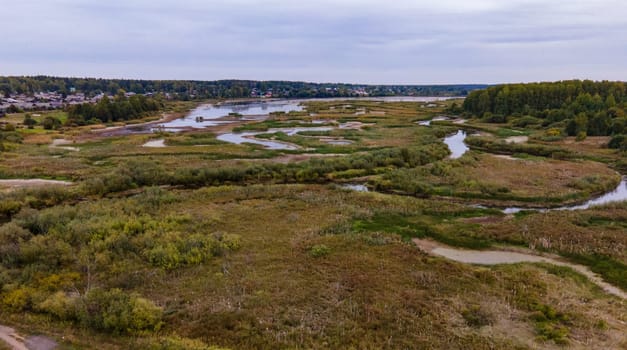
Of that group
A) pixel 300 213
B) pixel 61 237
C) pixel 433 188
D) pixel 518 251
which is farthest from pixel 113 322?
pixel 433 188

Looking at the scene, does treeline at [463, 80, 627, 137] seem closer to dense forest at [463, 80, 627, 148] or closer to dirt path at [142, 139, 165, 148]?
dense forest at [463, 80, 627, 148]

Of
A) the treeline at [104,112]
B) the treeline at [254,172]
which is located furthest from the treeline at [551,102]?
the treeline at [104,112]

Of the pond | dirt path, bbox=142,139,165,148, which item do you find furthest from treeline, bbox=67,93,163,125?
dirt path, bbox=142,139,165,148

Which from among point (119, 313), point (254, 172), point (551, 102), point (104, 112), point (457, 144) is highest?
point (551, 102)

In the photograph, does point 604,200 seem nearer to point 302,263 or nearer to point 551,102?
point 302,263

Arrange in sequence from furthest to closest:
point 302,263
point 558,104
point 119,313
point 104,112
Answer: point 104,112
point 558,104
point 302,263
point 119,313

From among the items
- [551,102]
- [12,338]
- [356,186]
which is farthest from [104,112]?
[551,102]

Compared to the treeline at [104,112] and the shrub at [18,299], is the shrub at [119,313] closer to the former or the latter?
the shrub at [18,299]
